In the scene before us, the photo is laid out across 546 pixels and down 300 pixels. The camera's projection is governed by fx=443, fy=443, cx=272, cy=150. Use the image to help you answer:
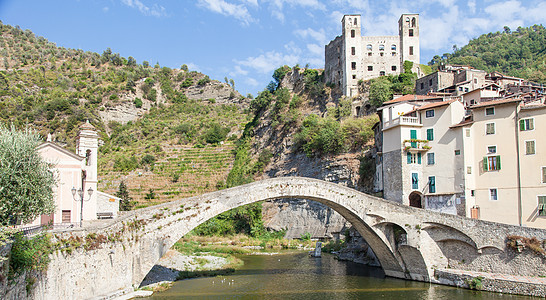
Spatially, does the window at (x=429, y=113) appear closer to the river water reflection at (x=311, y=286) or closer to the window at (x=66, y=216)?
the river water reflection at (x=311, y=286)

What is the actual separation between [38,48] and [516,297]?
114878mm

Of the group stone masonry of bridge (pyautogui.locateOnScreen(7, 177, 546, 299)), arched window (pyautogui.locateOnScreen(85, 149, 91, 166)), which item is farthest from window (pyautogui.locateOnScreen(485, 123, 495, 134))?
arched window (pyautogui.locateOnScreen(85, 149, 91, 166))

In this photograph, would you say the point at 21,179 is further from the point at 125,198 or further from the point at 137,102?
the point at 137,102

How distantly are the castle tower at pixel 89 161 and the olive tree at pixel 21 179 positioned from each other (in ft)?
22.1

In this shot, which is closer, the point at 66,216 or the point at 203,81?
the point at 66,216

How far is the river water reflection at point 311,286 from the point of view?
71.4 ft

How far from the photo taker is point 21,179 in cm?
1678

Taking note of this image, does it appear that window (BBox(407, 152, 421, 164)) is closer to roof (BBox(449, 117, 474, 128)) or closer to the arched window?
roof (BBox(449, 117, 474, 128))

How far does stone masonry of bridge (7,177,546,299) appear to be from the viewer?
17.5 m

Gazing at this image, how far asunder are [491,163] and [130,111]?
3103 inches

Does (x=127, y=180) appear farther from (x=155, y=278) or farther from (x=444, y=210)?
(x=444, y=210)

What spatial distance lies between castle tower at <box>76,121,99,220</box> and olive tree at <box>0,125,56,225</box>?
6.72 m

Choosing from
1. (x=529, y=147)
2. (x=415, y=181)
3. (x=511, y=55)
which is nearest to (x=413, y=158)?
(x=415, y=181)

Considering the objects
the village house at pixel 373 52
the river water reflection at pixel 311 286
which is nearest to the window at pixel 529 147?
the river water reflection at pixel 311 286
